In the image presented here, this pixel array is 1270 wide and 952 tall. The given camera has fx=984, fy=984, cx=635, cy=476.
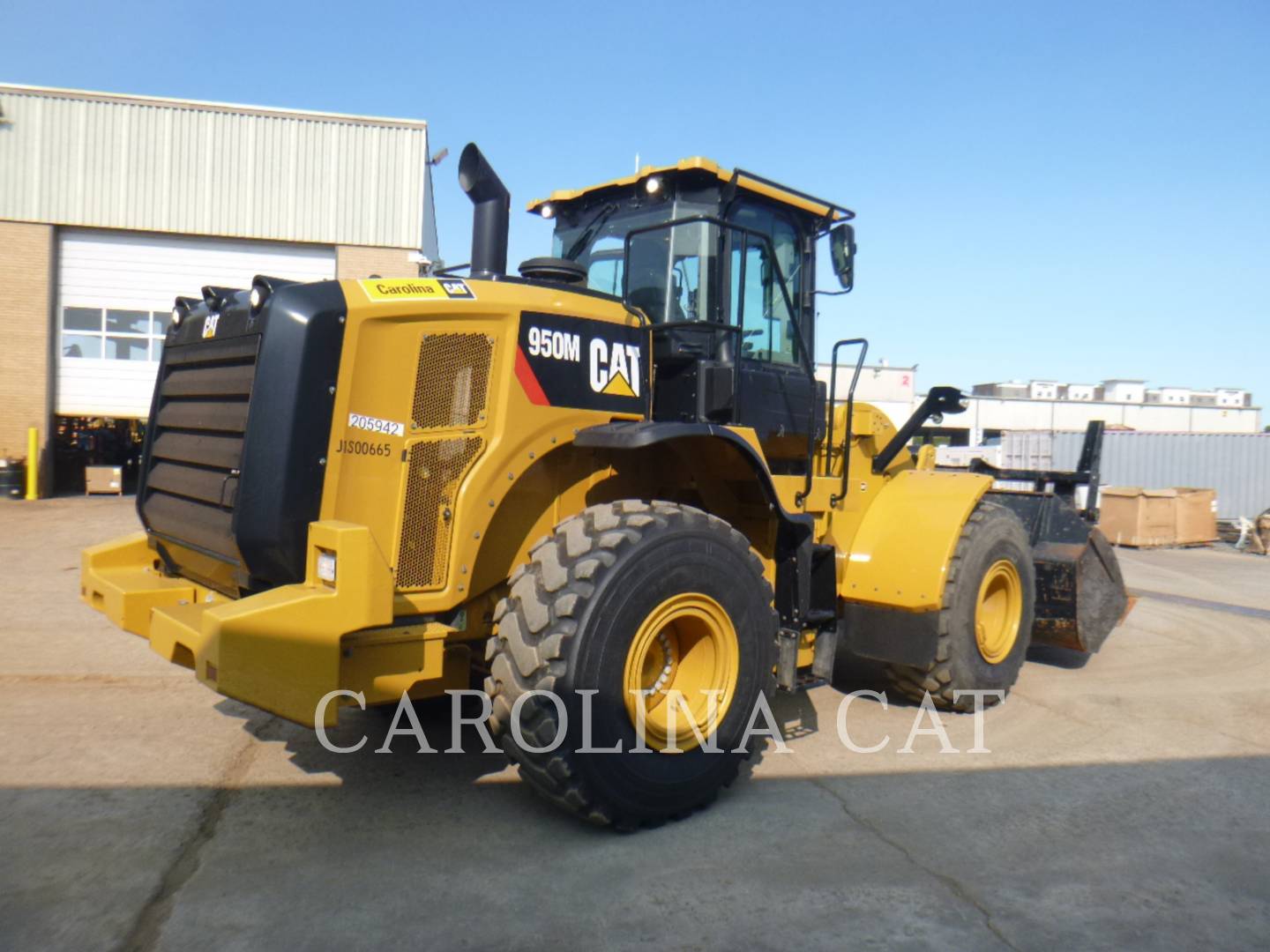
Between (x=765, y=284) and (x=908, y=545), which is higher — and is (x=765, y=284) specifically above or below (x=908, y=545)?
above

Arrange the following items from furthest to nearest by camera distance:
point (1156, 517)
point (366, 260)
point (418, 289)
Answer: point (366, 260) < point (1156, 517) < point (418, 289)

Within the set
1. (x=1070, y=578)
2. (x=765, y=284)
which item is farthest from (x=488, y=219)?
(x=1070, y=578)

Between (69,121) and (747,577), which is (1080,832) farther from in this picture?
(69,121)

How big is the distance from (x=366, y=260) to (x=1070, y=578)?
1688 cm

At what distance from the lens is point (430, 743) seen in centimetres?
500

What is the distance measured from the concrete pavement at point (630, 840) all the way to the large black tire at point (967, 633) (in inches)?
7.4

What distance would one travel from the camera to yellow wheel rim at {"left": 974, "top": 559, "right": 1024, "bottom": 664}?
238 inches

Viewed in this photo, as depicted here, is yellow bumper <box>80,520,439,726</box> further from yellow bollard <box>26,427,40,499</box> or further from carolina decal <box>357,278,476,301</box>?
yellow bollard <box>26,427,40,499</box>

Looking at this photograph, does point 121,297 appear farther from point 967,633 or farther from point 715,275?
point 967,633

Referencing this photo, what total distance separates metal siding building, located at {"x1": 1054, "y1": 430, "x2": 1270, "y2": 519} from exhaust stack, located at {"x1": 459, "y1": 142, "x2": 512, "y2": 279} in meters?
21.3

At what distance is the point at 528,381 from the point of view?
388 centimetres

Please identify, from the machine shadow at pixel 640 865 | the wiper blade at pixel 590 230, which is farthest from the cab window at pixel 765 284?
the machine shadow at pixel 640 865

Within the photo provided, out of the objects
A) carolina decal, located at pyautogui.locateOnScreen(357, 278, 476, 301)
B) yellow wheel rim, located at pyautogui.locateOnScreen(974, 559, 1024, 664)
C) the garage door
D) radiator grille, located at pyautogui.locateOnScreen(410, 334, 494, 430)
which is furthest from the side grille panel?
the garage door

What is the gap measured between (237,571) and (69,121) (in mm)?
19841
